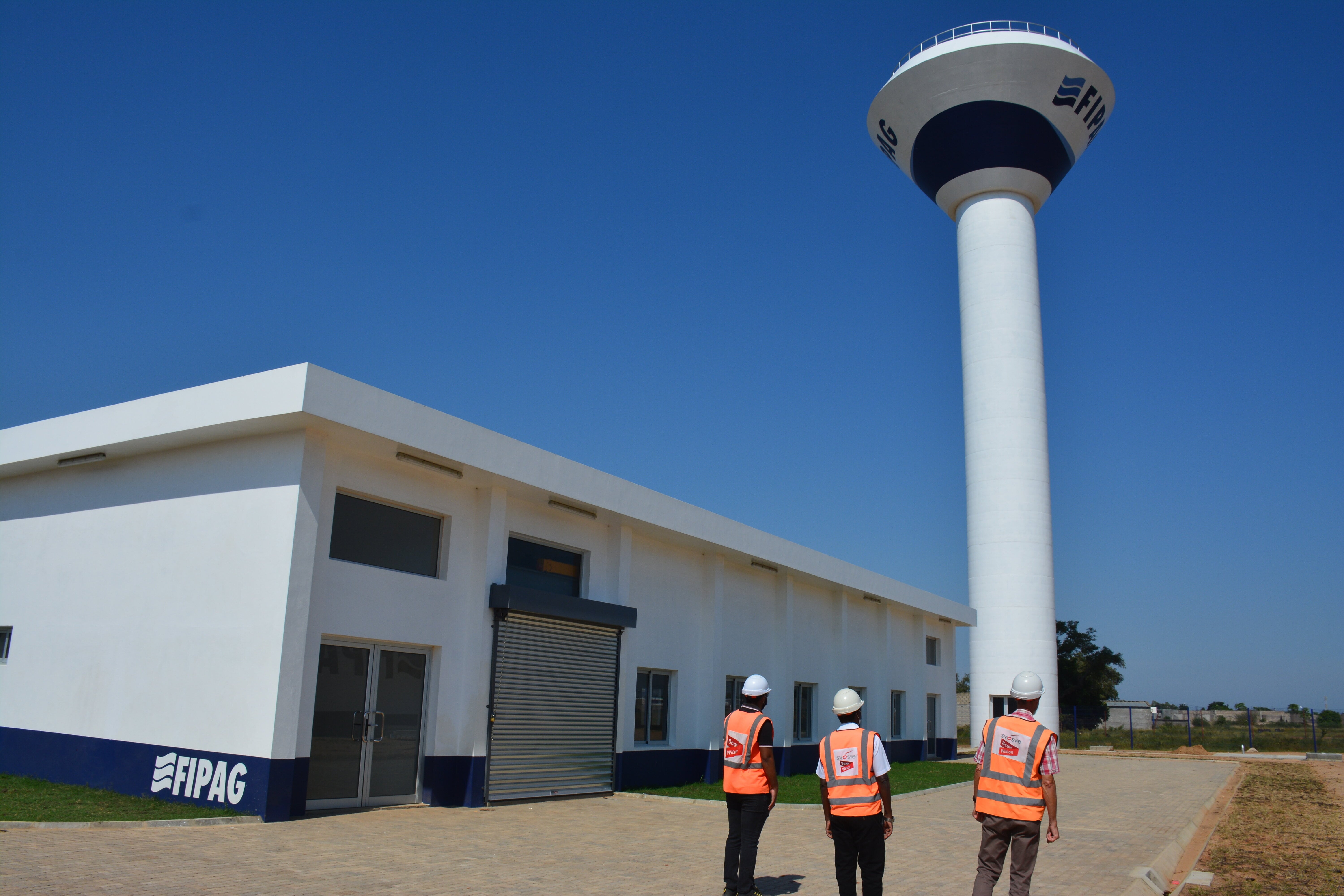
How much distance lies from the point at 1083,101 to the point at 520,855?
31456 mm

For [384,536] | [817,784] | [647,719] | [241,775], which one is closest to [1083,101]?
[817,784]

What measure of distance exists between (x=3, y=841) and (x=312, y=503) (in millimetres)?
4431

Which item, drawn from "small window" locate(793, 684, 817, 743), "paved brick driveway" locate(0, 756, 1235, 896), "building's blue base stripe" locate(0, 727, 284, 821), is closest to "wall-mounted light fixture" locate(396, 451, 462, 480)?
"building's blue base stripe" locate(0, 727, 284, 821)

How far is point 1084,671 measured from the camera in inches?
2044

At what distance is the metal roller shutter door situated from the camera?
14039mm

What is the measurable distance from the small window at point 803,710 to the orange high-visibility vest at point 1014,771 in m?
15.5

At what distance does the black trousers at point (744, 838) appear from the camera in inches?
296

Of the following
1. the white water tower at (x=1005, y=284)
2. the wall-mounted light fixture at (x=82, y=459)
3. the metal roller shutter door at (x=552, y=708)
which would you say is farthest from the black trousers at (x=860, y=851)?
the white water tower at (x=1005, y=284)

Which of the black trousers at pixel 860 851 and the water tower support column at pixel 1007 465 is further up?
the water tower support column at pixel 1007 465

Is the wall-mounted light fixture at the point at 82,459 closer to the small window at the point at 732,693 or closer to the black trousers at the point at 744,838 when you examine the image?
the black trousers at the point at 744,838

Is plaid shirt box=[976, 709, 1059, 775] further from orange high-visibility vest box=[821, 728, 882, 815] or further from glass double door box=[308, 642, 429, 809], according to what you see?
glass double door box=[308, 642, 429, 809]

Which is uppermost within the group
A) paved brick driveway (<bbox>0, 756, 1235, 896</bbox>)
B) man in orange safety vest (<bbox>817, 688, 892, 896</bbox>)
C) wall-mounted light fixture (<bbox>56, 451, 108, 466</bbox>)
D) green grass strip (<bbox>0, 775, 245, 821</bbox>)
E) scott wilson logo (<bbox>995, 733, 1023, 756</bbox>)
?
wall-mounted light fixture (<bbox>56, 451, 108, 466</bbox>)

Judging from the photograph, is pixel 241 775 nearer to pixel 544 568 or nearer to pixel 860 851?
pixel 544 568

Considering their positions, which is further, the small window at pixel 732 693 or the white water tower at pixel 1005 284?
the white water tower at pixel 1005 284
